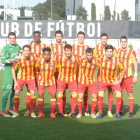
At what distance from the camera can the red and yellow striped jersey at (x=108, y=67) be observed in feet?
20.9

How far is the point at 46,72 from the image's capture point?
6.39 m

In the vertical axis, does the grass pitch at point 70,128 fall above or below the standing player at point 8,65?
below

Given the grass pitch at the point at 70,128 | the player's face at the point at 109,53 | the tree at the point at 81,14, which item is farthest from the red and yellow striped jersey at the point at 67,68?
the tree at the point at 81,14

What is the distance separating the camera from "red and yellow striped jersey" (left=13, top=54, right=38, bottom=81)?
638 cm

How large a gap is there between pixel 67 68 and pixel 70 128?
147 cm

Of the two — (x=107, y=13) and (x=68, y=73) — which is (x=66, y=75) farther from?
(x=107, y=13)

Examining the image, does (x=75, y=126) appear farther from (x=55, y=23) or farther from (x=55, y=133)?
(x=55, y=23)

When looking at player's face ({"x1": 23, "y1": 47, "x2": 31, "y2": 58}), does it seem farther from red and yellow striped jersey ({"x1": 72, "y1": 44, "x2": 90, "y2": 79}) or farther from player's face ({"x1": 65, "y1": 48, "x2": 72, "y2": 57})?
red and yellow striped jersey ({"x1": 72, "y1": 44, "x2": 90, "y2": 79})

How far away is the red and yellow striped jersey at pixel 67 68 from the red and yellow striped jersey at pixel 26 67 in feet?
1.81

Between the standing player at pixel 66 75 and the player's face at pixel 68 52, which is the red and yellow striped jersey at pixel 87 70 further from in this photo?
the player's face at pixel 68 52

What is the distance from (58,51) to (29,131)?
226cm

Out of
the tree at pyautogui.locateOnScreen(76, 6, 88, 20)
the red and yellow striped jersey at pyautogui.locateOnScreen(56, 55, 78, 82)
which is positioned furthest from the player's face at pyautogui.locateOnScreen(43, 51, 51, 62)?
the tree at pyautogui.locateOnScreen(76, 6, 88, 20)

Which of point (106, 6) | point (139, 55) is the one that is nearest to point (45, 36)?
point (139, 55)

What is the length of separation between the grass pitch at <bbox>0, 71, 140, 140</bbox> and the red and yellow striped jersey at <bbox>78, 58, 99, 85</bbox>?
0.76 metres
